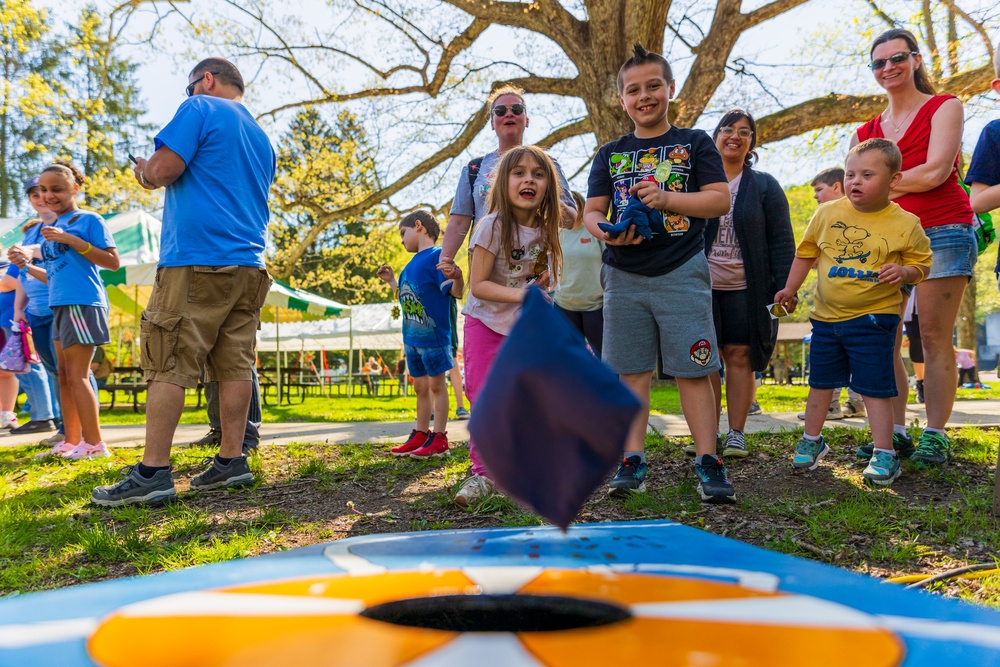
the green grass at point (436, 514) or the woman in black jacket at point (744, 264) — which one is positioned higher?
the woman in black jacket at point (744, 264)

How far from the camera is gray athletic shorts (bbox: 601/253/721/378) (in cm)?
294

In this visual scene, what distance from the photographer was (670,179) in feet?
9.81

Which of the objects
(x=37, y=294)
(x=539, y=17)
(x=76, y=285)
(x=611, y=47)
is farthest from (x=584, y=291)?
(x=539, y=17)

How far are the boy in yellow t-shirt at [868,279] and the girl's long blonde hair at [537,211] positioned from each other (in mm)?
1294

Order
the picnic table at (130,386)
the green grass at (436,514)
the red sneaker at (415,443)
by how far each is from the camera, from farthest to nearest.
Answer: the picnic table at (130,386), the red sneaker at (415,443), the green grass at (436,514)

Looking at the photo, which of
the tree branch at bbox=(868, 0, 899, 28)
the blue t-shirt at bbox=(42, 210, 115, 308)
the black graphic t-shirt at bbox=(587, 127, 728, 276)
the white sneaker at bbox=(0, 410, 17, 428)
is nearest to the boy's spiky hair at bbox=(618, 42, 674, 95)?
the black graphic t-shirt at bbox=(587, 127, 728, 276)

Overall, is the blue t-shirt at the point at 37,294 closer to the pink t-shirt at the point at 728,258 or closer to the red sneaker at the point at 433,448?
the red sneaker at the point at 433,448

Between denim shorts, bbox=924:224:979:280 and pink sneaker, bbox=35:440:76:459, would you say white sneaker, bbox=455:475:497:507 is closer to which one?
denim shorts, bbox=924:224:979:280

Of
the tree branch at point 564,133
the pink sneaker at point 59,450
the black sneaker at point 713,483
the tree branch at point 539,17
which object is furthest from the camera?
the tree branch at point 564,133

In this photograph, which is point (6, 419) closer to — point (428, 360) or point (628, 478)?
point (428, 360)

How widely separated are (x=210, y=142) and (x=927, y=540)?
335cm

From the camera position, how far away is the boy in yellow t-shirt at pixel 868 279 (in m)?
3.14

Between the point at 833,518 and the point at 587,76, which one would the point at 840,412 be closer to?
the point at 833,518

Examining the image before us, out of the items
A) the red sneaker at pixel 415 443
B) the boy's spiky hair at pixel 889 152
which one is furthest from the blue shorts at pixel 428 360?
the boy's spiky hair at pixel 889 152
